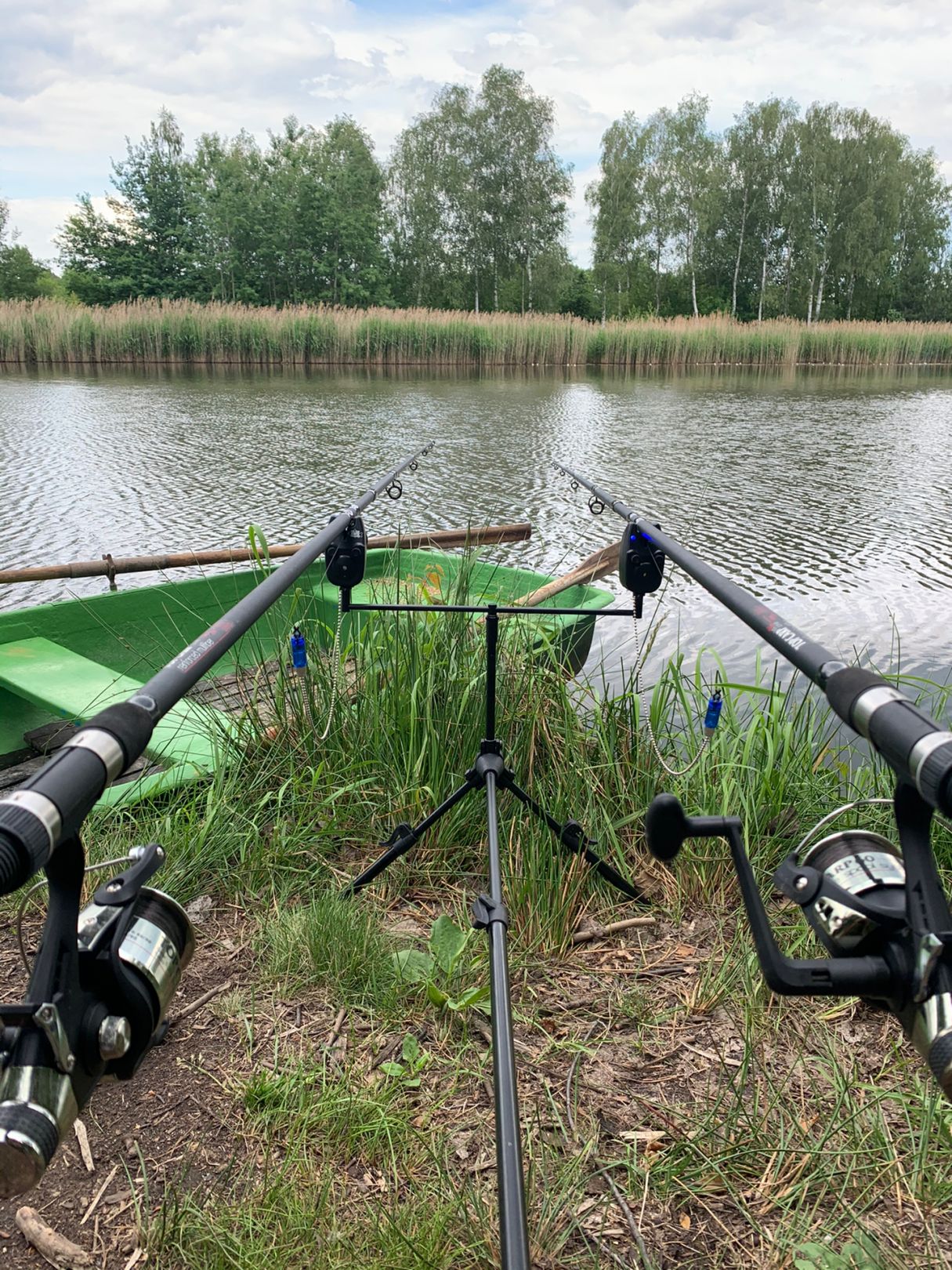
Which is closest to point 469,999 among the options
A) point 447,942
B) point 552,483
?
point 447,942

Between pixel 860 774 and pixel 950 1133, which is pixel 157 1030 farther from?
pixel 860 774

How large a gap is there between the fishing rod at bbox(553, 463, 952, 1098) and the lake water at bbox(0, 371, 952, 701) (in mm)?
2891

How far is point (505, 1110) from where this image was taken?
1.03 meters

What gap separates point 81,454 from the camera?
10141 millimetres

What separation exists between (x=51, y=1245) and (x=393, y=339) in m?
23.3

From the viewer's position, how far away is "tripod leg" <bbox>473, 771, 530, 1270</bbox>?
872 millimetres

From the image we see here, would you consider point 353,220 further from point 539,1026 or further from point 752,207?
point 539,1026

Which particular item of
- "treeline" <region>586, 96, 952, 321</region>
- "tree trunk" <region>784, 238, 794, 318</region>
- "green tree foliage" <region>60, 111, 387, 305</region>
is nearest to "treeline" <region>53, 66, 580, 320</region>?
"green tree foliage" <region>60, 111, 387, 305</region>

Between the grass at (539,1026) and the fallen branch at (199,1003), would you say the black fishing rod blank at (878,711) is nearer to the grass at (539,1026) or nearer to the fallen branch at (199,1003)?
the grass at (539,1026)

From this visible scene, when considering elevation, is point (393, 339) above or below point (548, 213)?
below

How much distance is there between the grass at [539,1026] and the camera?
4.52 ft

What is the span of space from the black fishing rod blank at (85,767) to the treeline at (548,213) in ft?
133

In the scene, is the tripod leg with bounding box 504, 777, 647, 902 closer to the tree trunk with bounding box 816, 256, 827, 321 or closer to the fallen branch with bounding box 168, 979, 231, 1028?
the fallen branch with bounding box 168, 979, 231, 1028

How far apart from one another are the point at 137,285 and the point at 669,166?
26841 millimetres
